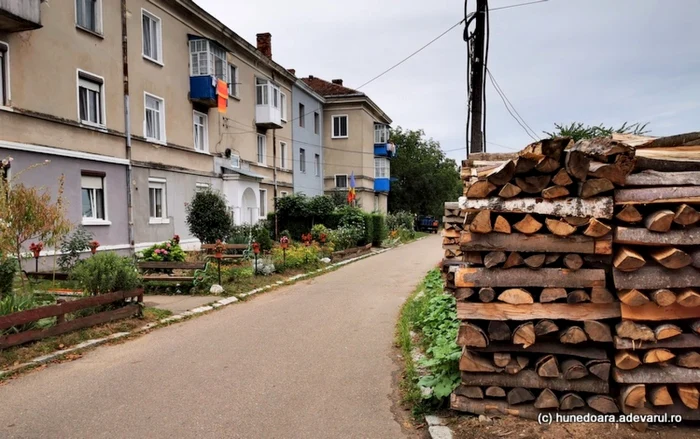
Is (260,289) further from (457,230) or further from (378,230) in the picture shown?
(378,230)

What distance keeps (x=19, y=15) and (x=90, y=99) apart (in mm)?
3653

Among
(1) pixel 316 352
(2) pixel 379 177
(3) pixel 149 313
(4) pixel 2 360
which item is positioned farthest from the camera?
(2) pixel 379 177

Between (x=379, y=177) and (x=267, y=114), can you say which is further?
(x=379, y=177)

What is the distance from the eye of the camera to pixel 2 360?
579 cm

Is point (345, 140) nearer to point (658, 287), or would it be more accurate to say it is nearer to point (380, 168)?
point (380, 168)

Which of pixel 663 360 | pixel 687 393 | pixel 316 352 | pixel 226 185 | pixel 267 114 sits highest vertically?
pixel 267 114

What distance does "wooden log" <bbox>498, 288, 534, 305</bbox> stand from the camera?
3.86 metres

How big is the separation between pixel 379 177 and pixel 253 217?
19935mm

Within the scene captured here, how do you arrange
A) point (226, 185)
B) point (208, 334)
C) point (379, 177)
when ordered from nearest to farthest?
point (208, 334) → point (226, 185) → point (379, 177)

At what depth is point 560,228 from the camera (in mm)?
3762

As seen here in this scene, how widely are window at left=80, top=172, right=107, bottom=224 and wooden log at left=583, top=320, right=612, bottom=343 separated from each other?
14966mm

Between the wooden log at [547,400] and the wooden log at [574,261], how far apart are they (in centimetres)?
102

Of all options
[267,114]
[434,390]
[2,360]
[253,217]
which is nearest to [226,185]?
[253,217]

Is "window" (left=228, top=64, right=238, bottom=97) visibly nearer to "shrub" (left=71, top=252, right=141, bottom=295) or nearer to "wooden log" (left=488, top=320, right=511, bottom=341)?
"shrub" (left=71, top=252, right=141, bottom=295)
